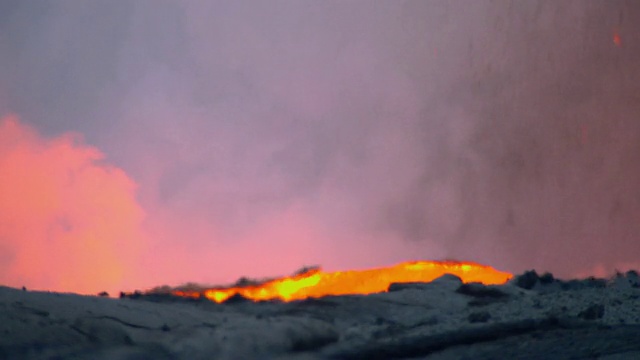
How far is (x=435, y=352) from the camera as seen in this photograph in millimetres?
7352

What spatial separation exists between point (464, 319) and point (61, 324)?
3.85 meters

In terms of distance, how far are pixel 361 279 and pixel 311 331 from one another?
374 inches

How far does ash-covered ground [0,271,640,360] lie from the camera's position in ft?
22.8

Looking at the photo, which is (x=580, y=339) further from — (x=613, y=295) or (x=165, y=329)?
(x=165, y=329)

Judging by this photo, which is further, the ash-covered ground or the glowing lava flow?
the glowing lava flow

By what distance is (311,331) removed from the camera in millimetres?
7844

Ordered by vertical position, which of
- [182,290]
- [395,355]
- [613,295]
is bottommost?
[395,355]

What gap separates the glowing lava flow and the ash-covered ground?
7.60 metres

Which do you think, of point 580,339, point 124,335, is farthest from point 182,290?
point 580,339

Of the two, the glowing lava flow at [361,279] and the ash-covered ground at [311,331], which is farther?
the glowing lava flow at [361,279]

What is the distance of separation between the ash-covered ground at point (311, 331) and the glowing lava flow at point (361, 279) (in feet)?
24.9

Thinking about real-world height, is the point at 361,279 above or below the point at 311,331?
above

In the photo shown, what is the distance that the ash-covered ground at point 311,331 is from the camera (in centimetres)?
696

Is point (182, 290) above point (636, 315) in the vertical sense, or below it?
above
